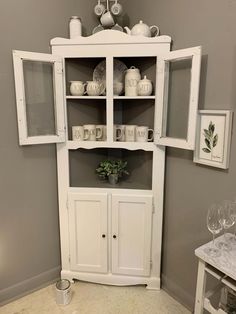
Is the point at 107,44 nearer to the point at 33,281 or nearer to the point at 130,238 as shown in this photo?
the point at 130,238

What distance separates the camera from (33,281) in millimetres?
2049

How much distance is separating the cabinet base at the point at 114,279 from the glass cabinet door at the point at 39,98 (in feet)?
3.73

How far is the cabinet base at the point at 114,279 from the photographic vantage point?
6.71 ft

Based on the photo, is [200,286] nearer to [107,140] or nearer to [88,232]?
[88,232]

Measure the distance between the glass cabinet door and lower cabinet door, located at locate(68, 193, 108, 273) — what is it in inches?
20.6

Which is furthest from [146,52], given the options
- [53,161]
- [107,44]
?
[53,161]

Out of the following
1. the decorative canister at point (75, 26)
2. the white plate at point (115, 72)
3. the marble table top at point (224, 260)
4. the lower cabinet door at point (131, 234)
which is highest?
the decorative canister at point (75, 26)

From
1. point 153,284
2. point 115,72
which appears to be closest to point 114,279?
point 153,284

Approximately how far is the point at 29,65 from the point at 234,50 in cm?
129

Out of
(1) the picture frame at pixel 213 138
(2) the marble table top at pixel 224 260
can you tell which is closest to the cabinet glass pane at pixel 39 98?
(1) the picture frame at pixel 213 138

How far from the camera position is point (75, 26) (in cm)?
182

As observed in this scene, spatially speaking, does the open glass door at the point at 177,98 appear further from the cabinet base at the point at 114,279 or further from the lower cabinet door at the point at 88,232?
the cabinet base at the point at 114,279

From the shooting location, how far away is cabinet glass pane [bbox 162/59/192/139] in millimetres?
1642

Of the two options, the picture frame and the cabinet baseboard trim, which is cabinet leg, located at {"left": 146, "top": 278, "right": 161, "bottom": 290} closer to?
the cabinet baseboard trim
